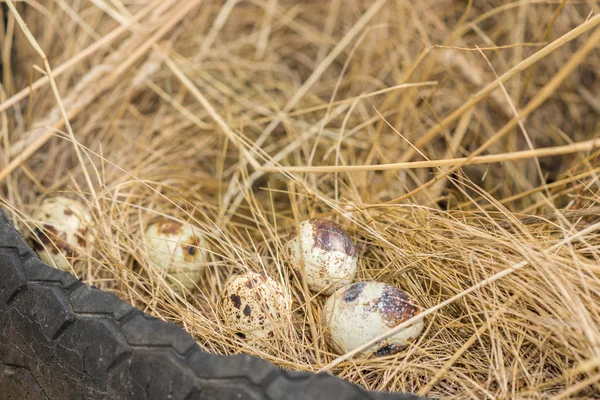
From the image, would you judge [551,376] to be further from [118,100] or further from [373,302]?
[118,100]

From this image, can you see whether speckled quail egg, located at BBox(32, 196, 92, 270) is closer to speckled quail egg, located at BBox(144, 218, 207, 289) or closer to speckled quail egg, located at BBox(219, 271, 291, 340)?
speckled quail egg, located at BBox(144, 218, 207, 289)

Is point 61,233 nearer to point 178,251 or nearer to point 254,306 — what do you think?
point 178,251

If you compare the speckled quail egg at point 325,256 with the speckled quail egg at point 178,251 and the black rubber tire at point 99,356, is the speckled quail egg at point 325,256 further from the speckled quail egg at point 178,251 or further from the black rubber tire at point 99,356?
the black rubber tire at point 99,356

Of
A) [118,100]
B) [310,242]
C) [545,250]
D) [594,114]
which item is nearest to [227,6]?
[118,100]

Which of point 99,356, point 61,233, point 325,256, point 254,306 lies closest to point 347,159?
point 325,256

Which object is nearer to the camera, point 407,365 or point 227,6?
point 407,365

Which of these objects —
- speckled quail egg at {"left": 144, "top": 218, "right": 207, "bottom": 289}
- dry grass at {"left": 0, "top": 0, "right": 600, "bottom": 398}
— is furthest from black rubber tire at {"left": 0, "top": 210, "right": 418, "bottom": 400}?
speckled quail egg at {"left": 144, "top": 218, "right": 207, "bottom": 289}
